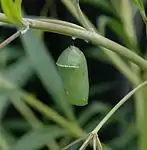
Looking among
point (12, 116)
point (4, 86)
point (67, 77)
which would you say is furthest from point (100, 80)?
point (67, 77)

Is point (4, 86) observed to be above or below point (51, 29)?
below

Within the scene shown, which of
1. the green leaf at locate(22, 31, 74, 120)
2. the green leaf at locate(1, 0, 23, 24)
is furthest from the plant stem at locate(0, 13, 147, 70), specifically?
the green leaf at locate(22, 31, 74, 120)

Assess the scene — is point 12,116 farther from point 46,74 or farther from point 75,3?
point 75,3

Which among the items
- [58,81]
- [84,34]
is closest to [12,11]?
[84,34]

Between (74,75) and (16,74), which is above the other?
(74,75)

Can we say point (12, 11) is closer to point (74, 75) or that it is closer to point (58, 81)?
point (74, 75)

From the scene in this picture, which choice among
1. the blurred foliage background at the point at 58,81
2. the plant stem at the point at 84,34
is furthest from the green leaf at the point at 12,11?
the blurred foliage background at the point at 58,81

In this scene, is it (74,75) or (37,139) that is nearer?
(74,75)
